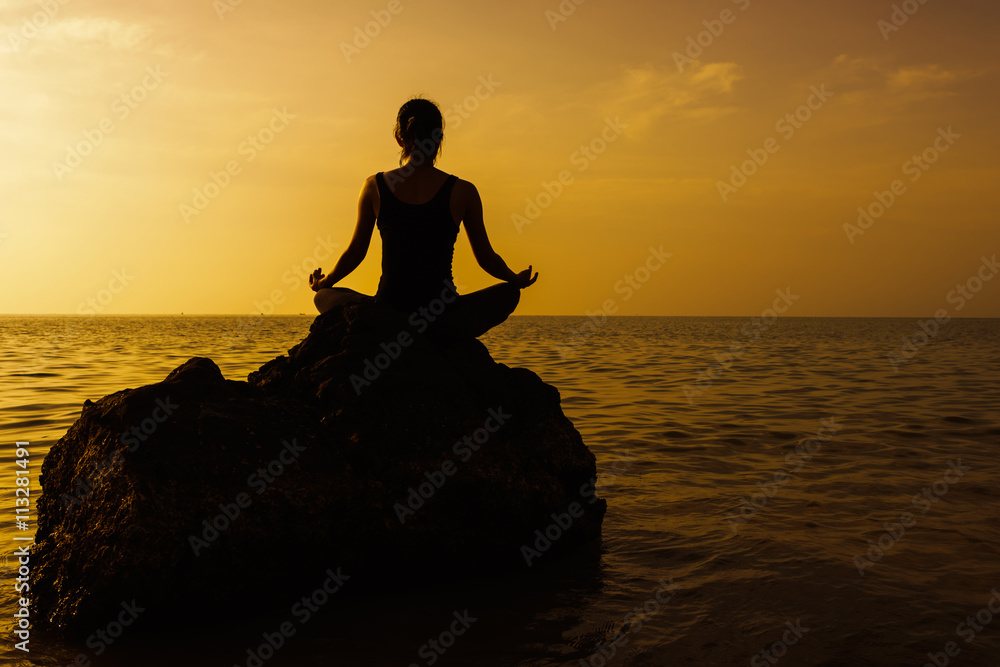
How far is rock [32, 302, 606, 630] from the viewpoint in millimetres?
3492

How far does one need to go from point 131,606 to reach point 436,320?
103 inches

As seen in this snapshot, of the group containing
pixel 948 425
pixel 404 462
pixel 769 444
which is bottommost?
pixel 948 425

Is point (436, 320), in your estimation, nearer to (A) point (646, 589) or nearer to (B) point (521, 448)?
(B) point (521, 448)

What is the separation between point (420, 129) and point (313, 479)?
2511 millimetres

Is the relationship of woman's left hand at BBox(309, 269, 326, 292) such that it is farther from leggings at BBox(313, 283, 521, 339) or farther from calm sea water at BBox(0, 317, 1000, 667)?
calm sea water at BBox(0, 317, 1000, 667)

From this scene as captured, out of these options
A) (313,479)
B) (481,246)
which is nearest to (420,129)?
(481,246)

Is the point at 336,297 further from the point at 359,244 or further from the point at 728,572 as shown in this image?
the point at 728,572

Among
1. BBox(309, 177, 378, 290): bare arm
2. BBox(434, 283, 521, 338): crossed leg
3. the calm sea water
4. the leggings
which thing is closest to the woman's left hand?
BBox(309, 177, 378, 290): bare arm

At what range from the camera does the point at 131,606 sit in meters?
3.37

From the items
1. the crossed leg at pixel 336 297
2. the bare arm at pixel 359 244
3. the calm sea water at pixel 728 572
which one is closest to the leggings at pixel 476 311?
the crossed leg at pixel 336 297

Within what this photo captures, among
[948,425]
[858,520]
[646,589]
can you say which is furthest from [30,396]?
[948,425]

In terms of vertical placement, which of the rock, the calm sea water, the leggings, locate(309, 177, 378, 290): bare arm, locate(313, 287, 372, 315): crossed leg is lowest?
the calm sea water

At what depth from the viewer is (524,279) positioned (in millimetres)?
Answer: 5055

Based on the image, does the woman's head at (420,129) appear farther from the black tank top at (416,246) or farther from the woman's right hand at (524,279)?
the woman's right hand at (524,279)
